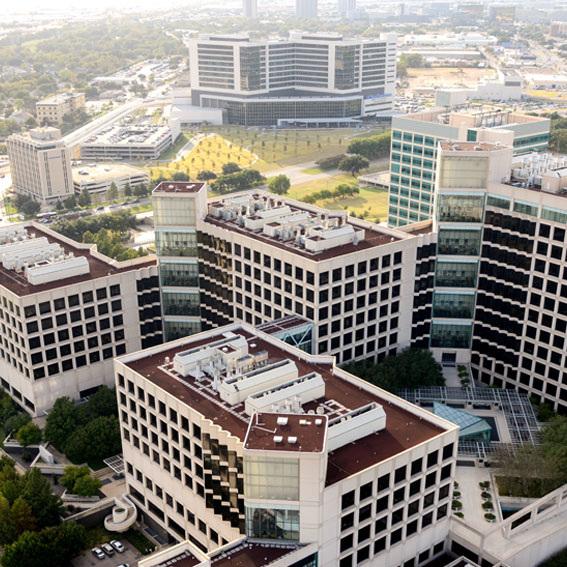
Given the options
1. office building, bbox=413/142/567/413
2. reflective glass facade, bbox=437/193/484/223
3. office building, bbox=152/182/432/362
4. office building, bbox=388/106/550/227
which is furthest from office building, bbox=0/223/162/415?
office building, bbox=388/106/550/227

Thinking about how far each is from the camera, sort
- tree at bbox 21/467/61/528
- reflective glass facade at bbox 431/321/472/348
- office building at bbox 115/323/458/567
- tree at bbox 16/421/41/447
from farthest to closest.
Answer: reflective glass facade at bbox 431/321/472/348
tree at bbox 16/421/41/447
tree at bbox 21/467/61/528
office building at bbox 115/323/458/567

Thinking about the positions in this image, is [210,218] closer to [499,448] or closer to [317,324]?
[317,324]

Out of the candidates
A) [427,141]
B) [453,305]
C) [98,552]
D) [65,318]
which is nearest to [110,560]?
[98,552]

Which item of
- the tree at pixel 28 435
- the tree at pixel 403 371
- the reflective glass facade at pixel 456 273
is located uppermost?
the reflective glass facade at pixel 456 273

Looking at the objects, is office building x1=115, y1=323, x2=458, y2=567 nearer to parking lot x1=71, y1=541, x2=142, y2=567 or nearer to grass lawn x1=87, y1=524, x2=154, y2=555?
grass lawn x1=87, y1=524, x2=154, y2=555

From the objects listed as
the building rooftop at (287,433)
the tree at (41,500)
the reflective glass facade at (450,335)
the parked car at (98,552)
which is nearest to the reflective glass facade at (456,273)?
the reflective glass facade at (450,335)

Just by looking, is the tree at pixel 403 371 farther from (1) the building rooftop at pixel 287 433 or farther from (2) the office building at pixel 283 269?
(1) the building rooftop at pixel 287 433

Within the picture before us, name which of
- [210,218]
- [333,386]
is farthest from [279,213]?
[333,386]
